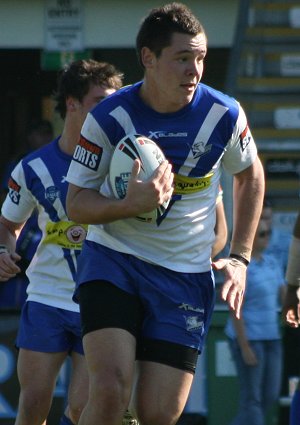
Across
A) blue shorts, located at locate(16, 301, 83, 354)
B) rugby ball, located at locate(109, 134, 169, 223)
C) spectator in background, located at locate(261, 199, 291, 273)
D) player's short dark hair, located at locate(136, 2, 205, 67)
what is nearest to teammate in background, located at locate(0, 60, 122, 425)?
blue shorts, located at locate(16, 301, 83, 354)

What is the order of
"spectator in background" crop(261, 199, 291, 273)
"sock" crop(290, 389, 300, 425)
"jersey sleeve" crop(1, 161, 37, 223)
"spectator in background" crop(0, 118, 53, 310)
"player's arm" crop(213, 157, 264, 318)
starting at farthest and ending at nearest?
1. "spectator in background" crop(261, 199, 291, 273)
2. "spectator in background" crop(0, 118, 53, 310)
3. "jersey sleeve" crop(1, 161, 37, 223)
4. "sock" crop(290, 389, 300, 425)
5. "player's arm" crop(213, 157, 264, 318)

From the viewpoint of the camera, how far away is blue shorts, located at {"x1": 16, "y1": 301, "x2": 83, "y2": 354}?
262 inches

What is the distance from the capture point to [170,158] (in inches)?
218

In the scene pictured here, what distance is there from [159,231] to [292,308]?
109 cm

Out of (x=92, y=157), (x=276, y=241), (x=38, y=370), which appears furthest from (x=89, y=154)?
(x=276, y=241)

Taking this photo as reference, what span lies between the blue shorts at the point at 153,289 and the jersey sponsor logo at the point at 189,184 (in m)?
0.36

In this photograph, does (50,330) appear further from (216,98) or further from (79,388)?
(216,98)

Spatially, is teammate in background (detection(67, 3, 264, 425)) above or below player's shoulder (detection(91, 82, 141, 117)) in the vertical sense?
below

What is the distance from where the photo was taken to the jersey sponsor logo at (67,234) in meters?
6.65

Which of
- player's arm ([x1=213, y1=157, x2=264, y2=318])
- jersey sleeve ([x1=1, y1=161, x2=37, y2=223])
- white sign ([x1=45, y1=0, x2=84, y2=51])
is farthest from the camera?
white sign ([x1=45, y1=0, x2=84, y2=51])

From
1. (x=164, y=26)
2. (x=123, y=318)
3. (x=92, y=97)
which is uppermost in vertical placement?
(x=164, y=26)

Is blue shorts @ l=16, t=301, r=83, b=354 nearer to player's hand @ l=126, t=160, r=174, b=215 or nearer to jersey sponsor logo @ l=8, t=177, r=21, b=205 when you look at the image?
jersey sponsor logo @ l=8, t=177, r=21, b=205

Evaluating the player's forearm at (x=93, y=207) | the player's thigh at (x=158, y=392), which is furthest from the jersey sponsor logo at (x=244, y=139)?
the player's thigh at (x=158, y=392)

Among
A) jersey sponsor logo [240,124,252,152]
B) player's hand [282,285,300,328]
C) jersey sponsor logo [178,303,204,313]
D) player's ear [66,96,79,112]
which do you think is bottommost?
player's hand [282,285,300,328]
